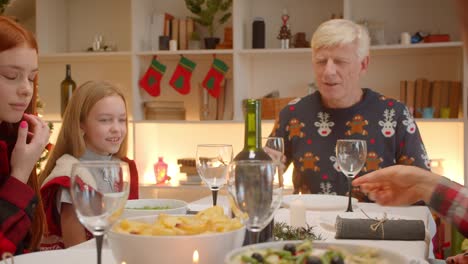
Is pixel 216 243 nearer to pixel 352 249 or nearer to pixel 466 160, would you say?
pixel 352 249

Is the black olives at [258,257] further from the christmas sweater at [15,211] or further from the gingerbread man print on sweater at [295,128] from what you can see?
the gingerbread man print on sweater at [295,128]

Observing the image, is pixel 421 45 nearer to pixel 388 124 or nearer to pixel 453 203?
pixel 388 124

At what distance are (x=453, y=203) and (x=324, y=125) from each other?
126 centimetres

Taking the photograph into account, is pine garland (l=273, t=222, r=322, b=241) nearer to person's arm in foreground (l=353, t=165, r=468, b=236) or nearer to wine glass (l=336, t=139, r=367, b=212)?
person's arm in foreground (l=353, t=165, r=468, b=236)

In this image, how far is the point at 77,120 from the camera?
2213 millimetres

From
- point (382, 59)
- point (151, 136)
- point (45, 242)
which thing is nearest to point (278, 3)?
point (382, 59)

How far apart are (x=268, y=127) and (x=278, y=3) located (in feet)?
2.64

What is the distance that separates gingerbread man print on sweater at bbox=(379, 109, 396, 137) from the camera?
2584mm

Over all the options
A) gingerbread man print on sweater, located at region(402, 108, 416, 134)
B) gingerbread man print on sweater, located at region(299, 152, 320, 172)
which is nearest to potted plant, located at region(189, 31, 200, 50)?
gingerbread man print on sweater, located at region(299, 152, 320, 172)

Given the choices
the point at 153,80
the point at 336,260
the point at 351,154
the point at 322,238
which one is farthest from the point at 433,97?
the point at 336,260

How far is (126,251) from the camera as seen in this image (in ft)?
3.19

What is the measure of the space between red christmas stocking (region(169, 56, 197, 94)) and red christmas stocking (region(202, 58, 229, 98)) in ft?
0.47

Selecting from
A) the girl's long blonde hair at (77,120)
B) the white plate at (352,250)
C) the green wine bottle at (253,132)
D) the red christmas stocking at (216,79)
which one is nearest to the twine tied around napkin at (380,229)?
the green wine bottle at (253,132)

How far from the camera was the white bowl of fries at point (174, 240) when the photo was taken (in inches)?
37.8
